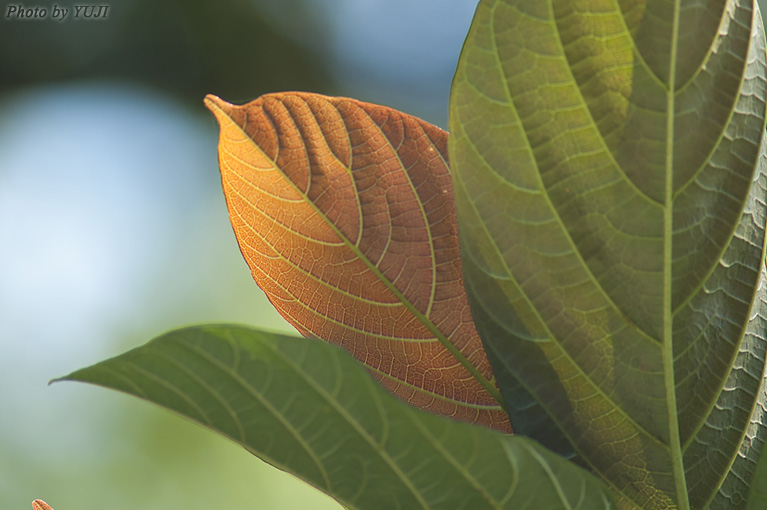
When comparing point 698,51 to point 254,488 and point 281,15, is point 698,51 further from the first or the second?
point 281,15

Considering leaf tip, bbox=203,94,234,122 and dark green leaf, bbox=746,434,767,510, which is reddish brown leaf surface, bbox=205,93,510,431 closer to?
leaf tip, bbox=203,94,234,122

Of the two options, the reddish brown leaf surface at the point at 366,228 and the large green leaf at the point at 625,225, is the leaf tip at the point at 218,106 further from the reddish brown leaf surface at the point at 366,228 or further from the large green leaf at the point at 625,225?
the large green leaf at the point at 625,225

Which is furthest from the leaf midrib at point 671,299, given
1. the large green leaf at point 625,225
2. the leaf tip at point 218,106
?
the leaf tip at point 218,106

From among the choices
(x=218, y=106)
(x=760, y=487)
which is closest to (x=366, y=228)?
(x=218, y=106)

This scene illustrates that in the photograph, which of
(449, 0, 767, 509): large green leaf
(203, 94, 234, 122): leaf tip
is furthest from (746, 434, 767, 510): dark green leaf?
(203, 94, 234, 122): leaf tip

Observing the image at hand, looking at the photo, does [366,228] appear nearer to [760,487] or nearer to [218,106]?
[218,106]
